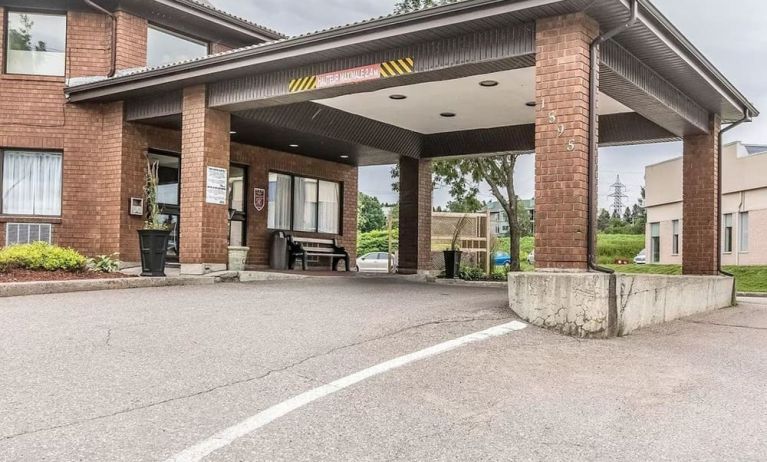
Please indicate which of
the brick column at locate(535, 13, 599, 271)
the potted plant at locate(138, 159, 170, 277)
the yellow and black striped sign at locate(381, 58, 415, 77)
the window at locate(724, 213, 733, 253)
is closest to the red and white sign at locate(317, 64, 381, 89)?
the yellow and black striped sign at locate(381, 58, 415, 77)

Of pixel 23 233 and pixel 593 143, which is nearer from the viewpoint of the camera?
pixel 593 143

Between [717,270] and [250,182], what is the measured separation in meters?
11.0

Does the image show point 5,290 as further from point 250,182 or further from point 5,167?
point 250,182

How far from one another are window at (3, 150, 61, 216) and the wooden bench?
589 centimetres

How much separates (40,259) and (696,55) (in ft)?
36.8

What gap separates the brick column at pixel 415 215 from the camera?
708 inches

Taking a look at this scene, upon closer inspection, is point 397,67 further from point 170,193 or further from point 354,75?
point 170,193

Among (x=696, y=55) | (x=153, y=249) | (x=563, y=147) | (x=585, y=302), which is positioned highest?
(x=696, y=55)

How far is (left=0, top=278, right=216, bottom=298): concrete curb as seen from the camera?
980 cm

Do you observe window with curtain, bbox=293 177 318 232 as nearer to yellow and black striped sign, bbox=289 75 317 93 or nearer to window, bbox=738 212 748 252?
yellow and black striped sign, bbox=289 75 317 93

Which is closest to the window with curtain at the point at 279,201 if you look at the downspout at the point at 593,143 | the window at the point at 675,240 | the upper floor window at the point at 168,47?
the upper floor window at the point at 168,47

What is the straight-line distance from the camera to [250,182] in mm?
17719

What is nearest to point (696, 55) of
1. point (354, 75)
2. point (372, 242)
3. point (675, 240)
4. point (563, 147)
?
point (563, 147)

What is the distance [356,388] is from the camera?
5.11 meters
